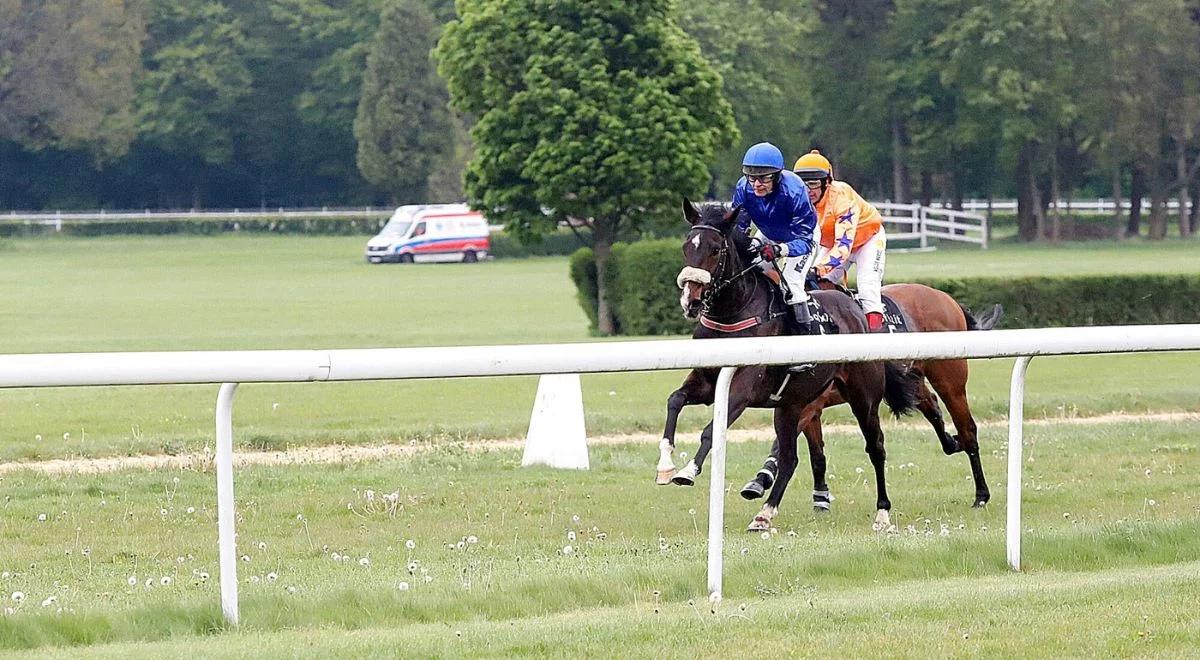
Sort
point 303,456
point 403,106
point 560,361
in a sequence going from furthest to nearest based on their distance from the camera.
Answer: point 403,106, point 303,456, point 560,361

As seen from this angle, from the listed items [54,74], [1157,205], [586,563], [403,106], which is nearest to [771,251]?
[586,563]

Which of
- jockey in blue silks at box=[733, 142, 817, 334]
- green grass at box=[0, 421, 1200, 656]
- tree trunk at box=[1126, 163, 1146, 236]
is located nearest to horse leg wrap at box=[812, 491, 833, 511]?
green grass at box=[0, 421, 1200, 656]

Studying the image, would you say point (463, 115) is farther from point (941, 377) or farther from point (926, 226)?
point (941, 377)

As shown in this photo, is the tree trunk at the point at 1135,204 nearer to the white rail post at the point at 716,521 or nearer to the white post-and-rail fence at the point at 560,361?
the white post-and-rail fence at the point at 560,361

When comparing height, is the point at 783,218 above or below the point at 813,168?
below

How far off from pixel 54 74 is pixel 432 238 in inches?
937

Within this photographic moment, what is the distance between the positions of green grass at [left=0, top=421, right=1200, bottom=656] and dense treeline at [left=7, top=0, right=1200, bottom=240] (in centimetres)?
3498

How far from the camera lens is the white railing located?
164 feet

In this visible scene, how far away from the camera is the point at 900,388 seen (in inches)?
358

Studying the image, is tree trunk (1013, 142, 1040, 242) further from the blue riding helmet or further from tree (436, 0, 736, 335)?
the blue riding helmet

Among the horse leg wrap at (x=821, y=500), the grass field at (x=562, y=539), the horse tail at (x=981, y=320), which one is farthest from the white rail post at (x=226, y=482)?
the horse tail at (x=981, y=320)

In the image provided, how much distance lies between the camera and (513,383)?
16594mm

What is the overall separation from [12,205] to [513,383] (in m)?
60.1

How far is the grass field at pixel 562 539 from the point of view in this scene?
5.02 meters
